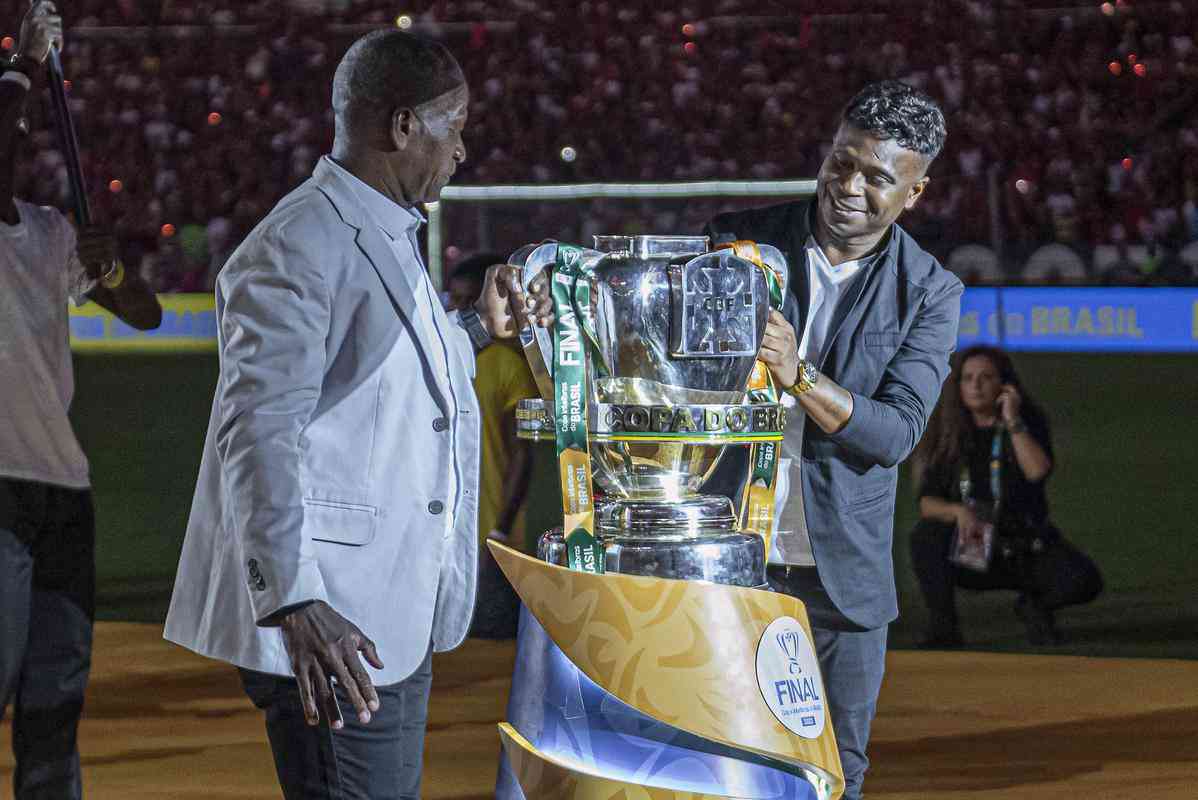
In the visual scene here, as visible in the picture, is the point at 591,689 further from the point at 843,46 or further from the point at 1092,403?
the point at 843,46

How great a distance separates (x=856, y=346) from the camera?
3119 mm

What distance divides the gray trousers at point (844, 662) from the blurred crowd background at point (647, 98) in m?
12.9

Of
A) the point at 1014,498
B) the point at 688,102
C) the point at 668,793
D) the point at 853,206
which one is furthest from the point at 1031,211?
the point at 668,793

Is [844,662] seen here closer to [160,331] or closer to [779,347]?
[779,347]

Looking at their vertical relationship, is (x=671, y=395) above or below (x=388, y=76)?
below

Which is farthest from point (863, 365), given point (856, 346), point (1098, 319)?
point (1098, 319)

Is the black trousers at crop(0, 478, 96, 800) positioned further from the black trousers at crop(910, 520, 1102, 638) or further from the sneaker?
the sneaker

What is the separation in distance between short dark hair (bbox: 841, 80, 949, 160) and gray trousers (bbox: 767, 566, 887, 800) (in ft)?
2.60

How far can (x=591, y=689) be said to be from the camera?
2.23 meters

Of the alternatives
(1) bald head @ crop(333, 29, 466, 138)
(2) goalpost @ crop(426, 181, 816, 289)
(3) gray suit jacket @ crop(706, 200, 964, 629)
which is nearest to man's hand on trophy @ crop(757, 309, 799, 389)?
(1) bald head @ crop(333, 29, 466, 138)

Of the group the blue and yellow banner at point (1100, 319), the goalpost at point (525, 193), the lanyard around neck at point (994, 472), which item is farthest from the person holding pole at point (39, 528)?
the blue and yellow banner at point (1100, 319)

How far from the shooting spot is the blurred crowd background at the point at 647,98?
17.8m

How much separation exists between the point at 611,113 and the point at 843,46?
289 cm

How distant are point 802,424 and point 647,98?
1765cm
